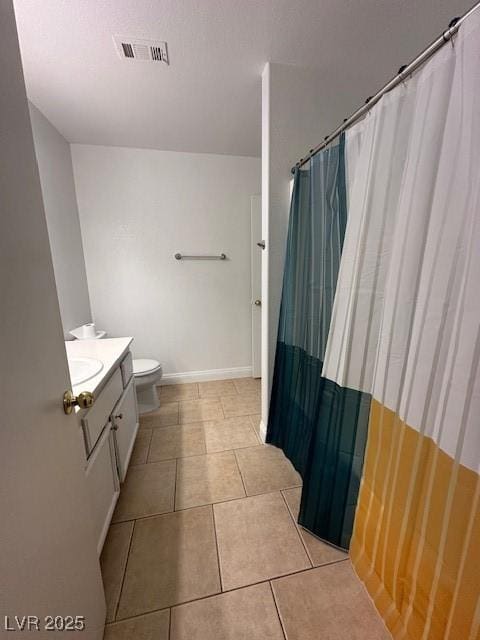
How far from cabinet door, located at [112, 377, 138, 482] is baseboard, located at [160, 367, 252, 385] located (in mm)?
1008

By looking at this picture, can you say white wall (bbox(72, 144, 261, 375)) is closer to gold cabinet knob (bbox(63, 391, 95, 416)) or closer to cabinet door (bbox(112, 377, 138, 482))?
cabinet door (bbox(112, 377, 138, 482))

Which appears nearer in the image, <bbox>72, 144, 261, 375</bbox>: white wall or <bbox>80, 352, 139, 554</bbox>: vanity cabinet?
<bbox>80, 352, 139, 554</bbox>: vanity cabinet

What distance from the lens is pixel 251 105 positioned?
6.02 feet

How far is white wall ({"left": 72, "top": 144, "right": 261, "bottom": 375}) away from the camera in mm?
2455

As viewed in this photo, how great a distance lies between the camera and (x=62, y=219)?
209 centimetres

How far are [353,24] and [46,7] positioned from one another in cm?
140

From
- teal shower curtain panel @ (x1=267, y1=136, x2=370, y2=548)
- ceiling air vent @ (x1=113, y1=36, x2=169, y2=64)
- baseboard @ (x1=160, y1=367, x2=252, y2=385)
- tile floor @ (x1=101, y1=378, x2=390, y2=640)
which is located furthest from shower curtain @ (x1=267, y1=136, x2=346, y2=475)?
baseboard @ (x1=160, y1=367, x2=252, y2=385)

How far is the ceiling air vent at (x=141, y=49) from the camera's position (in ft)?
4.23

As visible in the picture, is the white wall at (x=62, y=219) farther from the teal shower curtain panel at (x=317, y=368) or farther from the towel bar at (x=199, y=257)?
the teal shower curtain panel at (x=317, y=368)

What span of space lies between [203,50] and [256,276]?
1817 mm

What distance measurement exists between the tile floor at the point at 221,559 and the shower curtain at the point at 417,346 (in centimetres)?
19

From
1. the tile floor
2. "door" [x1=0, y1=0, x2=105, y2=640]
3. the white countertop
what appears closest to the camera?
"door" [x1=0, y1=0, x2=105, y2=640]

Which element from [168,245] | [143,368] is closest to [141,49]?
[168,245]

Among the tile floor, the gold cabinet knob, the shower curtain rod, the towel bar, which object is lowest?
the tile floor
